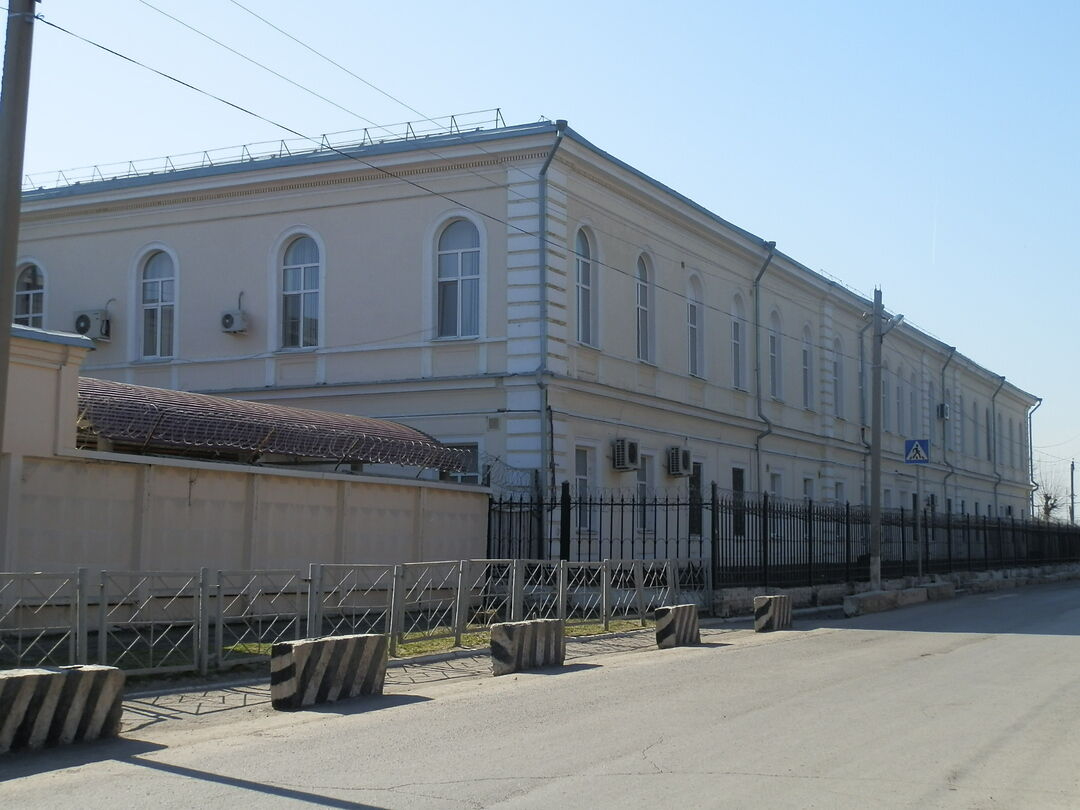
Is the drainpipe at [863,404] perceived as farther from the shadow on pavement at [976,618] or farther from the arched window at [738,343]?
the shadow on pavement at [976,618]


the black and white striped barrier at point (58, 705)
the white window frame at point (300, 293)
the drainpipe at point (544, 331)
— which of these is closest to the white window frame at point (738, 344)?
the drainpipe at point (544, 331)

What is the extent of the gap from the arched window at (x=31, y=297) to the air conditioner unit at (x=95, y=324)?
152cm

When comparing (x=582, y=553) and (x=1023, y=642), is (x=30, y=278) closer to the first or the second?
(x=582, y=553)

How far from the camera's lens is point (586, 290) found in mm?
26516

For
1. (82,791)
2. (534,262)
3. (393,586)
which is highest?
(534,262)

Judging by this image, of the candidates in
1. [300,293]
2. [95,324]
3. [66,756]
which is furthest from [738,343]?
[66,756]

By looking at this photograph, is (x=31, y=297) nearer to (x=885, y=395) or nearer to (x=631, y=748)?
(x=631, y=748)

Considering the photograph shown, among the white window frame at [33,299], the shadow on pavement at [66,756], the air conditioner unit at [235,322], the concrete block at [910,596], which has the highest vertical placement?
the white window frame at [33,299]

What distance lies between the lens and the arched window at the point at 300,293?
88.6 ft

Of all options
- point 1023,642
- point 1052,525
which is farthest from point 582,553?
point 1052,525

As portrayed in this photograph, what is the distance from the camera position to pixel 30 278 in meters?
30.2

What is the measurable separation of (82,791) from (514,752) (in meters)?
2.86

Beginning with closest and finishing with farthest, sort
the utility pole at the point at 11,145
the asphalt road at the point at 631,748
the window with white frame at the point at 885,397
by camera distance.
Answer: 1. the asphalt road at the point at 631,748
2. the utility pole at the point at 11,145
3. the window with white frame at the point at 885,397

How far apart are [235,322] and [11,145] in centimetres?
1741
